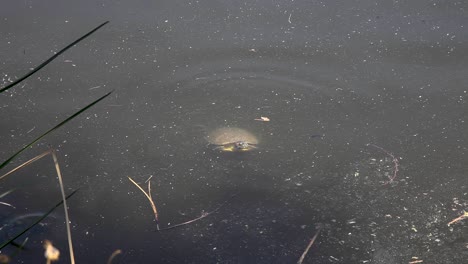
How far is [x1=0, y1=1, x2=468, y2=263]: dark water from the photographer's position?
6.51 ft

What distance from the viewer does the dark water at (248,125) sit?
199 cm

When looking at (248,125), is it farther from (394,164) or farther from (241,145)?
(394,164)

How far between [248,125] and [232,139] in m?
0.10

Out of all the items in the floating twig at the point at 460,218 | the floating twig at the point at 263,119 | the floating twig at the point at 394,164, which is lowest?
the floating twig at the point at 460,218

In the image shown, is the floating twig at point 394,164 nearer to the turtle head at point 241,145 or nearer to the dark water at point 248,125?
the dark water at point 248,125

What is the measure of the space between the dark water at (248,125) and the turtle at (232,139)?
35 mm

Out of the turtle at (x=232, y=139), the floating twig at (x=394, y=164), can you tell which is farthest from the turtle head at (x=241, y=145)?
the floating twig at (x=394, y=164)

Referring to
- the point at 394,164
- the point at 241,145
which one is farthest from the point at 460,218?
the point at 241,145

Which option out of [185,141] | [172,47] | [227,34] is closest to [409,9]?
[227,34]

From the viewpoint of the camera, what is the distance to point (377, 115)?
7.93 feet

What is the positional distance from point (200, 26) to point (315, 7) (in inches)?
20.6

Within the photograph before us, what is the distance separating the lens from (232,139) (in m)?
2.31

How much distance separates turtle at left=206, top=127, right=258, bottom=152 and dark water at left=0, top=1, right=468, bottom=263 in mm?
35

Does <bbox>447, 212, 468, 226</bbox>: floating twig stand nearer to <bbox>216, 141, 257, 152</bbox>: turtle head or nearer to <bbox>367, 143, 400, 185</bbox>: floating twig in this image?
<bbox>367, 143, 400, 185</bbox>: floating twig
